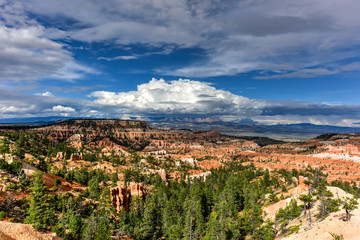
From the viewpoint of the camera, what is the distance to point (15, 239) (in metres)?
31.4

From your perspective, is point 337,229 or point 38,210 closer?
point 337,229

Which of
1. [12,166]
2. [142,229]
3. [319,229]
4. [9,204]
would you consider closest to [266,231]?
[319,229]

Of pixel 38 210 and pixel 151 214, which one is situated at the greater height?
pixel 38 210

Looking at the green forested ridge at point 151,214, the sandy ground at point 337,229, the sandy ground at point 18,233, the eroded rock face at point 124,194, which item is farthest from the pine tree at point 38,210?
the sandy ground at point 337,229

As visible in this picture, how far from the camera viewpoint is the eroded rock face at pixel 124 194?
80.9m

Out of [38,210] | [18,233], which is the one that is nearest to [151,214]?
[38,210]

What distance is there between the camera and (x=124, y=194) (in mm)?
84375

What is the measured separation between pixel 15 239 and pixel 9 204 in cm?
2568

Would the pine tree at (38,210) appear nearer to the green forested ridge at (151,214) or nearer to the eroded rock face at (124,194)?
the green forested ridge at (151,214)

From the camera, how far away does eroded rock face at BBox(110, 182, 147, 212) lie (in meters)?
80.9

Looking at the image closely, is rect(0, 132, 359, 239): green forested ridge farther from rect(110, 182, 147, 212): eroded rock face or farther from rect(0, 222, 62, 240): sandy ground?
rect(0, 222, 62, 240): sandy ground

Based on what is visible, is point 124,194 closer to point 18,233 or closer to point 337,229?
point 18,233

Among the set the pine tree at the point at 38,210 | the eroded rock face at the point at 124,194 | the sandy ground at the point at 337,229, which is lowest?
the eroded rock face at the point at 124,194

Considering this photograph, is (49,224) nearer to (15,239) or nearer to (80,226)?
(80,226)
